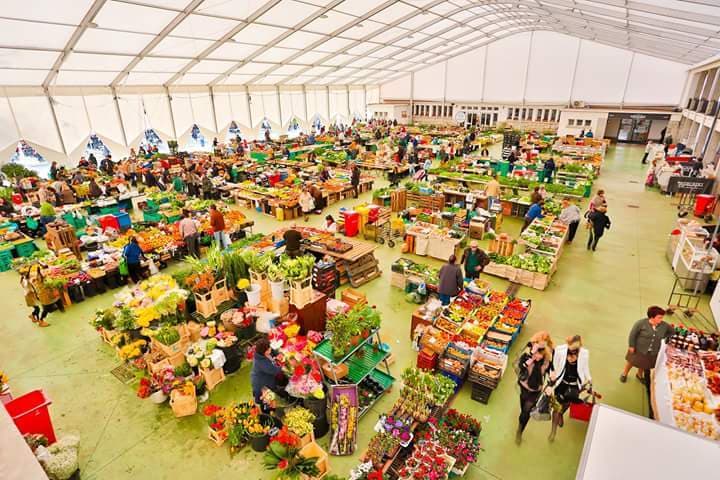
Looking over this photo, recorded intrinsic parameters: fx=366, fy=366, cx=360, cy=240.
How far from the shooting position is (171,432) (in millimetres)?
5039

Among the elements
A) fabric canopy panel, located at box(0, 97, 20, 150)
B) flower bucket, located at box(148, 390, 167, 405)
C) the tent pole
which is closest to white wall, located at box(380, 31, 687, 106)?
the tent pole

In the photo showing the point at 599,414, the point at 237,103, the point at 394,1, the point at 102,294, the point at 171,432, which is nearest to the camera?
the point at 599,414

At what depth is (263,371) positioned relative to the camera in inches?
190

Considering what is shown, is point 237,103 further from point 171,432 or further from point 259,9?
point 171,432

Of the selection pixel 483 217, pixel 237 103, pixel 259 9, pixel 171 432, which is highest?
pixel 259 9

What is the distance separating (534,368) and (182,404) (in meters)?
4.77

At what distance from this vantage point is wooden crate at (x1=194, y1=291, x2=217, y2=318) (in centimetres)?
625

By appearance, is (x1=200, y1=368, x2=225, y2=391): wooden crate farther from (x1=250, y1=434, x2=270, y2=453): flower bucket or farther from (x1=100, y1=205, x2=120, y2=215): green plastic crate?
(x1=100, y1=205, x2=120, y2=215): green plastic crate

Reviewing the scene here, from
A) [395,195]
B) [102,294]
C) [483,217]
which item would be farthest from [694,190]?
[102,294]

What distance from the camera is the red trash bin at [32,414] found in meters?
4.39

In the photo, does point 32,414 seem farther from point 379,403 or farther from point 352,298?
point 352,298

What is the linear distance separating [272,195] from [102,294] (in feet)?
21.6

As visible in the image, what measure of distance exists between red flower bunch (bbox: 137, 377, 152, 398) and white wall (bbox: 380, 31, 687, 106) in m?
34.7

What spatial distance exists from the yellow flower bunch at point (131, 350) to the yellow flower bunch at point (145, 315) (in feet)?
2.02
